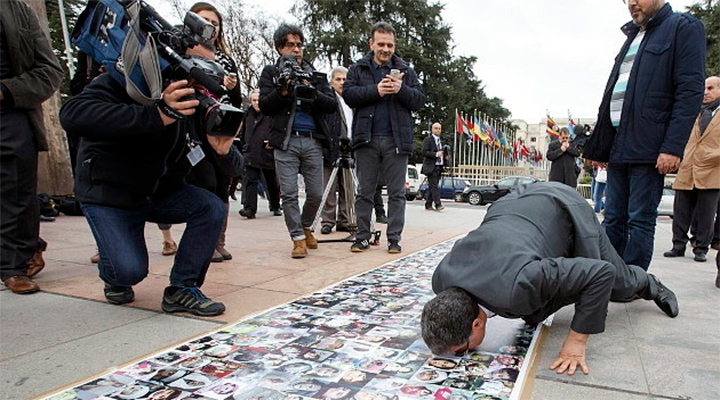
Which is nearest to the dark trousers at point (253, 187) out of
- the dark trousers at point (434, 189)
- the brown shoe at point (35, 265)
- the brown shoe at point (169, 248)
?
the brown shoe at point (169, 248)

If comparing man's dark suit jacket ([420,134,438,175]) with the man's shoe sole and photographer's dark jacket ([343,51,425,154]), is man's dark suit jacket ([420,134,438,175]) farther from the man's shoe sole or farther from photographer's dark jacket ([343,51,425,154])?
the man's shoe sole

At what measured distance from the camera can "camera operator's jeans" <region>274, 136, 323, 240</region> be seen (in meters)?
3.78

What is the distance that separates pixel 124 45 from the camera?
6.08ft

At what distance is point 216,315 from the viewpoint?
2238 millimetres

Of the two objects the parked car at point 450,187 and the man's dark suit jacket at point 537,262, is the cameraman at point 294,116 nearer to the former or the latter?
the man's dark suit jacket at point 537,262

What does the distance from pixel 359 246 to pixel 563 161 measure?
5.21 m

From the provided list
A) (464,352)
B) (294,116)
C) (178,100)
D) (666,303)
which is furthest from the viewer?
(294,116)

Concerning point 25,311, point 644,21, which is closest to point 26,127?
point 25,311

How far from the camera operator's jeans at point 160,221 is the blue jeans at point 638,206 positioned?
2229 millimetres

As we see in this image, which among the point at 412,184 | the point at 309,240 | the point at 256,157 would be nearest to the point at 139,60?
the point at 309,240

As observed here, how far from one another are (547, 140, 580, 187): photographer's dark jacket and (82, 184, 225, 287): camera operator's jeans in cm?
677

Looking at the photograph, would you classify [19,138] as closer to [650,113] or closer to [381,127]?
[381,127]

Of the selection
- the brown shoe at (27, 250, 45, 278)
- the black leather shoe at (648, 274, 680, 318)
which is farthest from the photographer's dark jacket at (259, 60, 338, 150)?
the black leather shoe at (648, 274, 680, 318)

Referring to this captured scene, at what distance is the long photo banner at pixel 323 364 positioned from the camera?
1.48 metres
